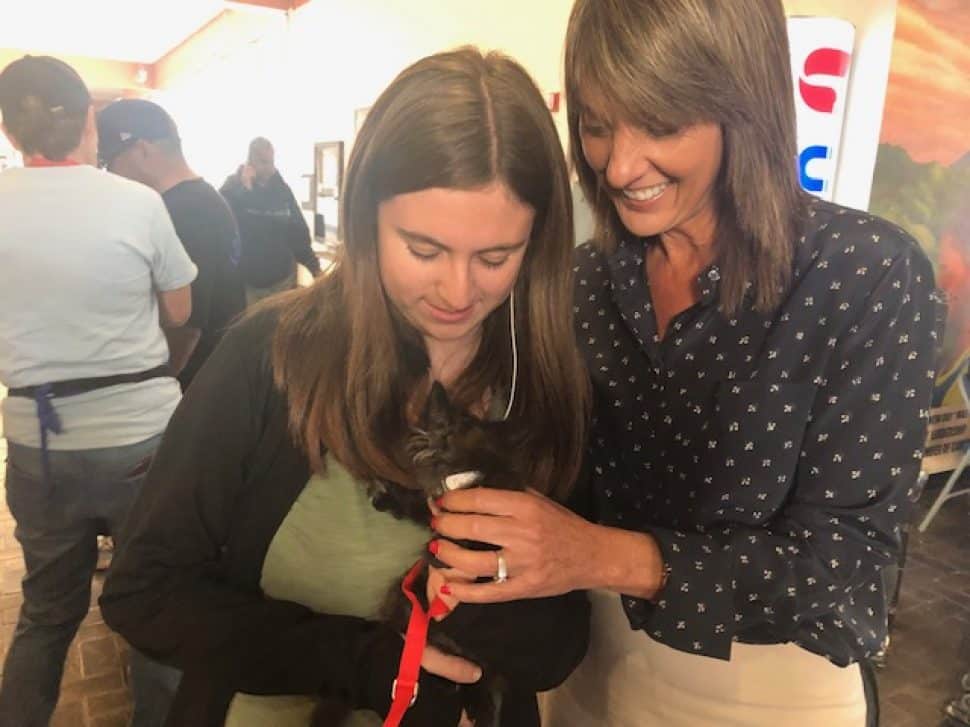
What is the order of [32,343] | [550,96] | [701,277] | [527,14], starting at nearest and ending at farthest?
[701,277] < [32,343] < [550,96] < [527,14]

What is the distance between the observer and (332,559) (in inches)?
41.6

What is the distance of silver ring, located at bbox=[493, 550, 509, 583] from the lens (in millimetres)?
923

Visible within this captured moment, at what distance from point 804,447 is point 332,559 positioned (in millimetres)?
658

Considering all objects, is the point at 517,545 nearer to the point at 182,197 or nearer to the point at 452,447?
the point at 452,447

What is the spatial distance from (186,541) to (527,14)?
13.2ft

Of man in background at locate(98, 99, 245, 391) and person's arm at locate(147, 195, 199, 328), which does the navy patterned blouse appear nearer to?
person's arm at locate(147, 195, 199, 328)

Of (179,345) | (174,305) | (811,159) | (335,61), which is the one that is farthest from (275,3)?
(174,305)

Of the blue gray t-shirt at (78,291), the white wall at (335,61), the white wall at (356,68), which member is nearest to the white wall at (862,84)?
the white wall at (356,68)

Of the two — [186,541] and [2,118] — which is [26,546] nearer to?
[2,118]

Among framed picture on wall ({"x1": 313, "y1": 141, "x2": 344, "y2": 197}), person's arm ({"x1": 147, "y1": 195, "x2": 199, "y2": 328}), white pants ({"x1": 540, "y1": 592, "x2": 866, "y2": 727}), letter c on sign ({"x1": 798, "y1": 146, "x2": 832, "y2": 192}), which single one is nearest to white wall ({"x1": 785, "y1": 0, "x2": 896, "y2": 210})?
letter c on sign ({"x1": 798, "y1": 146, "x2": 832, "y2": 192})

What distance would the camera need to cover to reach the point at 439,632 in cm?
101

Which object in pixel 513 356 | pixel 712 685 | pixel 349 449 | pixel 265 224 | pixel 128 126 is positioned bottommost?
pixel 712 685

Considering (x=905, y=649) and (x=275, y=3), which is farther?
(x=275, y=3)

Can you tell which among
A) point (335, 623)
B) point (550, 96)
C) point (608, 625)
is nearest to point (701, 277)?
point (608, 625)
